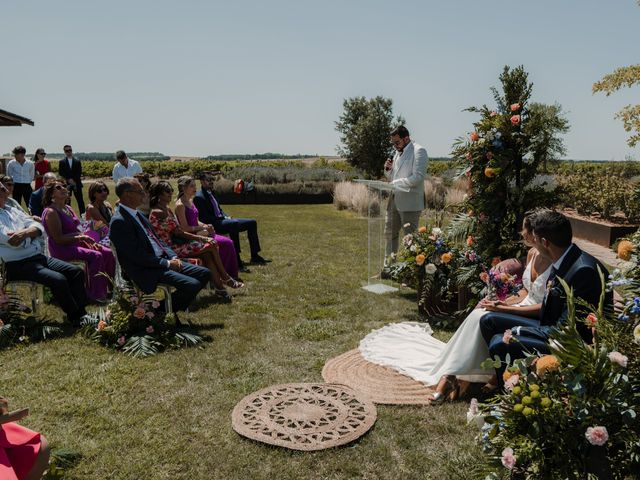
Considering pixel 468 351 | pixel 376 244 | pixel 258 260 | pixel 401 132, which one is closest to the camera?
pixel 468 351

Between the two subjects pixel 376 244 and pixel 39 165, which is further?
pixel 39 165

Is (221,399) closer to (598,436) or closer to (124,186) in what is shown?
(124,186)

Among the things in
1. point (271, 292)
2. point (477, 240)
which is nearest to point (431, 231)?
point (477, 240)

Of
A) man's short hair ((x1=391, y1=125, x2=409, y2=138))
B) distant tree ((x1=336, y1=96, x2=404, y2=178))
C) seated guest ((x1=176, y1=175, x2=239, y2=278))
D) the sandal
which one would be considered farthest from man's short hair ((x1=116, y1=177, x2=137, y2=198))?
distant tree ((x1=336, y1=96, x2=404, y2=178))

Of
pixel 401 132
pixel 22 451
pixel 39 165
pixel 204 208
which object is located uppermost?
pixel 401 132

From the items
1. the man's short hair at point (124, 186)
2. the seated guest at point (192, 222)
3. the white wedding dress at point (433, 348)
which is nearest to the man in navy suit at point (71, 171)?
the seated guest at point (192, 222)

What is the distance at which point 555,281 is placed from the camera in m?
3.65

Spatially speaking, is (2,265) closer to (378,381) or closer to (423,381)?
(378,381)

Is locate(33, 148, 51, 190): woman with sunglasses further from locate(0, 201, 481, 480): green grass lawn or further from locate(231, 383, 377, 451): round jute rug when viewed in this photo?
locate(231, 383, 377, 451): round jute rug

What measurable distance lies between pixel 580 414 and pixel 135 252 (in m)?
4.44

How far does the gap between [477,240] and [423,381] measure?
1990 millimetres

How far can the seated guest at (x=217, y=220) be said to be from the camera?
924 cm

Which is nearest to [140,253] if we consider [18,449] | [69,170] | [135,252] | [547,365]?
[135,252]

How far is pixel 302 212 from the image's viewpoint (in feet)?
60.2
